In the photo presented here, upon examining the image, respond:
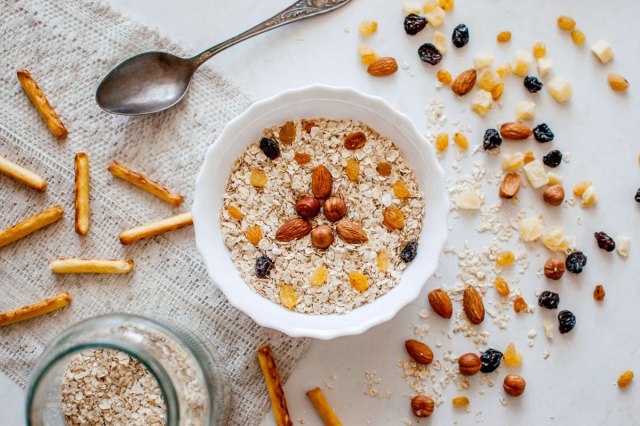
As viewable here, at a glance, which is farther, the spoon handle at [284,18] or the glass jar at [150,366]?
the spoon handle at [284,18]

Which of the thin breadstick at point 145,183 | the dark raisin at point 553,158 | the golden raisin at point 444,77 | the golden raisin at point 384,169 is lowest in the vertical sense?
the thin breadstick at point 145,183

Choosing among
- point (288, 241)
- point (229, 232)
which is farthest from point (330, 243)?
point (229, 232)

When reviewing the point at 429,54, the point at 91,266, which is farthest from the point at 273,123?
the point at 91,266

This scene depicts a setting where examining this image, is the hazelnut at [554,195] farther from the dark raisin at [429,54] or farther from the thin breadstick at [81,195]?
the thin breadstick at [81,195]

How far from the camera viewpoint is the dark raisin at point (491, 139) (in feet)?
4.91

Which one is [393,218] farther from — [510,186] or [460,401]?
[460,401]

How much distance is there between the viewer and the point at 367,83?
1524 millimetres

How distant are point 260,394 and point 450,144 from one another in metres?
0.71

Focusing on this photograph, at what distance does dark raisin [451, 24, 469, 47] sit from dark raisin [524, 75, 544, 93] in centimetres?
17

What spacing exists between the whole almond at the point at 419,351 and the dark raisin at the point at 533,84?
63cm

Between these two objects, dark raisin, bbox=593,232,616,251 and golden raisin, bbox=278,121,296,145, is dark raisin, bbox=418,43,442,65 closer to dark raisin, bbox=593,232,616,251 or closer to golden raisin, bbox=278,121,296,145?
golden raisin, bbox=278,121,296,145

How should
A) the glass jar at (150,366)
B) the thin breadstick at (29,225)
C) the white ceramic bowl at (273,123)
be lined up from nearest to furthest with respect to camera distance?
the glass jar at (150,366) → the white ceramic bowl at (273,123) → the thin breadstick at (29,225)

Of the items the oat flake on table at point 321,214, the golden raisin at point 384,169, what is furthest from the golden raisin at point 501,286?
the golden raisin at point 384,169

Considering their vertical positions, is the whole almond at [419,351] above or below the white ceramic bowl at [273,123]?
below
